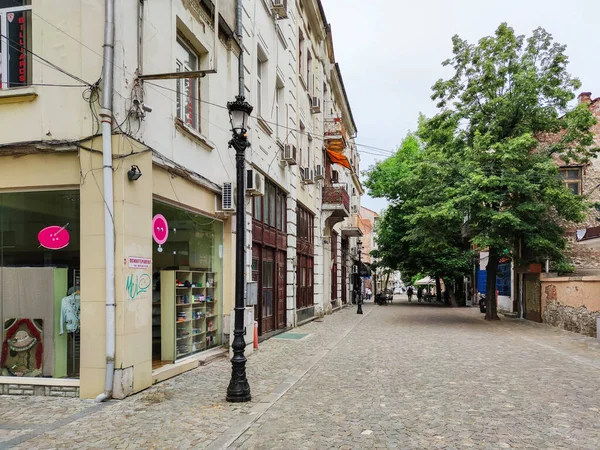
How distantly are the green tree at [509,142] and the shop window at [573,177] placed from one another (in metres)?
4.04

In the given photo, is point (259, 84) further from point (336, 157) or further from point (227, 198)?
point (336, 157)

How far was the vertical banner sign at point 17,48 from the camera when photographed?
25.5 feet

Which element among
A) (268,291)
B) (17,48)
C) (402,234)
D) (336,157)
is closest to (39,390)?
(17,48)

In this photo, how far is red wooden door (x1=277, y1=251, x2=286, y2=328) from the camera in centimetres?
1655

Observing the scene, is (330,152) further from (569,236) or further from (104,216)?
(104,216)

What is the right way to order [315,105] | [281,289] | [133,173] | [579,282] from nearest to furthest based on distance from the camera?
1. [133,173]
2. [281,289]
3. [579,282]
4. [315,105]

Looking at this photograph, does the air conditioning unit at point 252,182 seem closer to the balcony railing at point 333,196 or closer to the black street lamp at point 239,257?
the black street lamp at point 239,257

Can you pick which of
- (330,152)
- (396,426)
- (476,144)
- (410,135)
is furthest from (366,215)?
(396,426)

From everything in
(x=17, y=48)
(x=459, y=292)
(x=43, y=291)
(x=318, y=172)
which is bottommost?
(x=459, y=292)

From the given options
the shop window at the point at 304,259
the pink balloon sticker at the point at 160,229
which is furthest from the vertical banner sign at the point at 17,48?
the shop window at the point at 304,259

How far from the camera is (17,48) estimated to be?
7848mm

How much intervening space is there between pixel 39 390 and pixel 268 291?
8611 mm

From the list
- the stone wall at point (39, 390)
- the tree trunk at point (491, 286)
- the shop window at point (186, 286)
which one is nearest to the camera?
the stone wall at point (39, 390)

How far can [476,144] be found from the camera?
20000 mm
